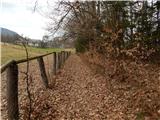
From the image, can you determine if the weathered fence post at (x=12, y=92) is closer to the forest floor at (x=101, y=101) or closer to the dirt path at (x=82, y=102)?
the forest floor at (x=101, y=101)

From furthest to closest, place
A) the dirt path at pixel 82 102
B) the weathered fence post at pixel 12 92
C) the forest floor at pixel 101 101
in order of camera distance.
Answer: the dirt path at pixel 82 102
the forest floor at pixel 101 101
the weathered fence post at pixel 12 92

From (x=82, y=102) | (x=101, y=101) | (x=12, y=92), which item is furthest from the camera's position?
(x=101, y=101)

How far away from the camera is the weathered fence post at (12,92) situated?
6.71 meters

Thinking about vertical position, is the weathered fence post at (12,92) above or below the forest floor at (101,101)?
above

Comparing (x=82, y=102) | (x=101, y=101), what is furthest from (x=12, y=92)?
(x=101, y=101)

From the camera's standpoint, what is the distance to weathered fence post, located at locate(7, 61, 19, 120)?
6.71 m

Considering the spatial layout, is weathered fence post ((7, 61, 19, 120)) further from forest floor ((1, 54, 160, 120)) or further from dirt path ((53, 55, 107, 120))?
dirt path ((53, 55, 107, 120))

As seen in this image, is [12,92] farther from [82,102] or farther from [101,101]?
[101,101]

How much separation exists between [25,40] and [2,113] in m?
2.21

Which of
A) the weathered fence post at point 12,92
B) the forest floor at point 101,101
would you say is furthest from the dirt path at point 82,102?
the weathered fence post at point 12,92

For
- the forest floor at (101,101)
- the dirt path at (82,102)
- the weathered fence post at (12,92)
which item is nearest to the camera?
the weathered fence post at (12,92)

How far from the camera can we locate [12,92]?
674 centimetres

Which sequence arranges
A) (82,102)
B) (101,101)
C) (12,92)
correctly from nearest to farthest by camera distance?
(12,92)
(82,102)
(101,101)

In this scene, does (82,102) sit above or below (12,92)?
below
